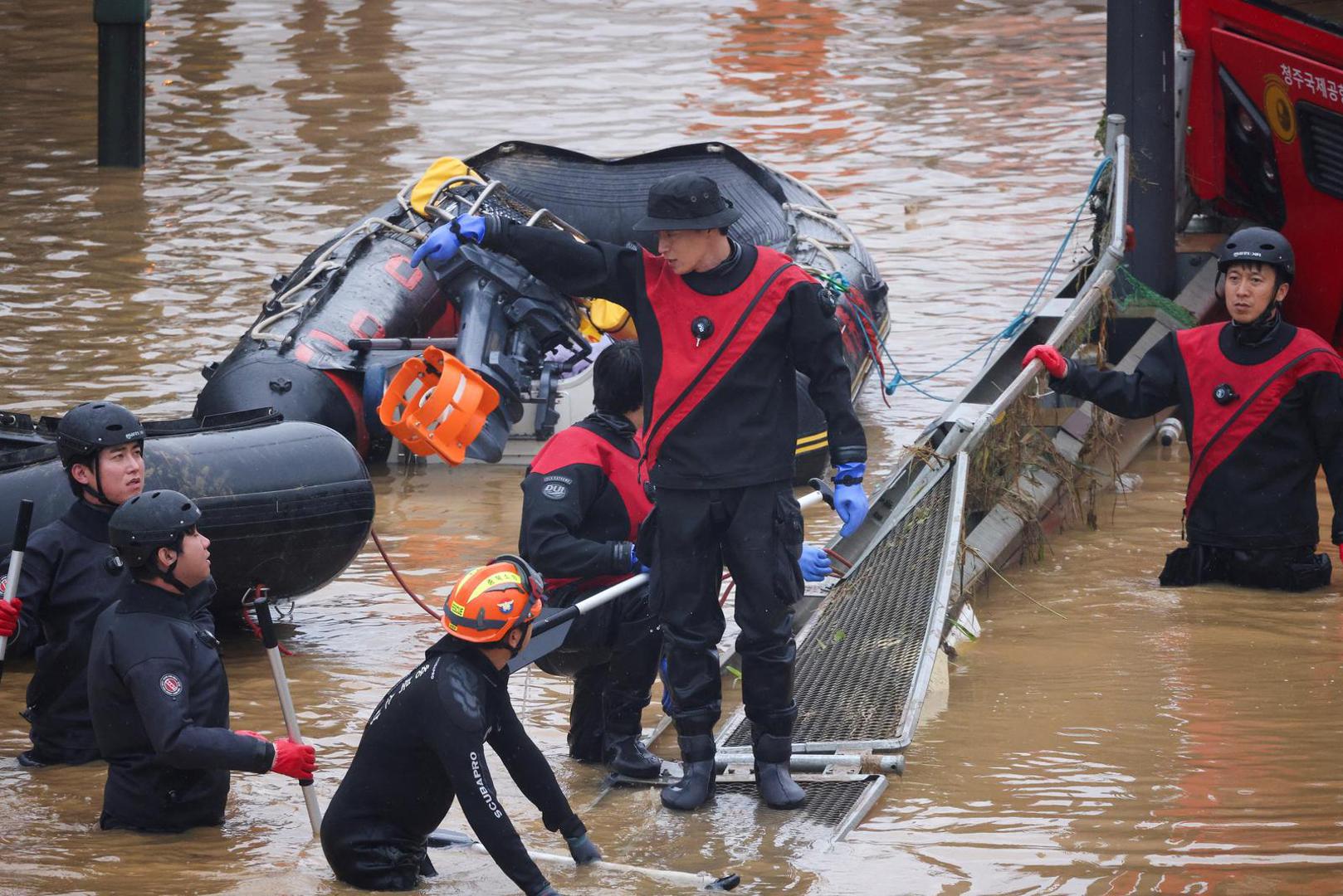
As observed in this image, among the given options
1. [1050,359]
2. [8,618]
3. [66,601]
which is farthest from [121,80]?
[8,618]

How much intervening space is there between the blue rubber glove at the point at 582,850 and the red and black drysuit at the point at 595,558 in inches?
34.9

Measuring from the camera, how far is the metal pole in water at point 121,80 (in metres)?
15.7

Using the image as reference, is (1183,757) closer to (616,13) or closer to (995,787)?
(995,787)

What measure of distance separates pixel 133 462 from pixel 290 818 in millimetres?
1120

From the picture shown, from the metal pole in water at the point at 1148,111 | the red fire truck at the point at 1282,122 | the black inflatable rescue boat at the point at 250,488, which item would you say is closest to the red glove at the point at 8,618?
the black inflatable rescue boat at the point at 250,488

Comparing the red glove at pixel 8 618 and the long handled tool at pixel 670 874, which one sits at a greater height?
the red glove at pixel 8 618

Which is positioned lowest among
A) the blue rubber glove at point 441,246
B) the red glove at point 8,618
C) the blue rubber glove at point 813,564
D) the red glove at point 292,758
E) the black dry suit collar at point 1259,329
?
the red glove at point 292,758

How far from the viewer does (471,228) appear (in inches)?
210

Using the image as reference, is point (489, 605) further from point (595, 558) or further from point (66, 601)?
point (66, 601)

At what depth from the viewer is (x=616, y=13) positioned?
2414cm

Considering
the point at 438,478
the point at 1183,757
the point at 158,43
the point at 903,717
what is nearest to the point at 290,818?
the point at 903,717

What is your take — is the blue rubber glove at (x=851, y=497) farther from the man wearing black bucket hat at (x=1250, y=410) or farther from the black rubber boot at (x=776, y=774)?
the man wearing black bucket hat at (x=1250, y=410)

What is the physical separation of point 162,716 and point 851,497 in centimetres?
191

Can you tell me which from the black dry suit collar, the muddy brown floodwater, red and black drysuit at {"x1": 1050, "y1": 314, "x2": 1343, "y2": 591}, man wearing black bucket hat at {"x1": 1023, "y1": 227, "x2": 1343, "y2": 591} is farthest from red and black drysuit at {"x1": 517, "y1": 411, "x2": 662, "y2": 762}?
the black dry suit collar
